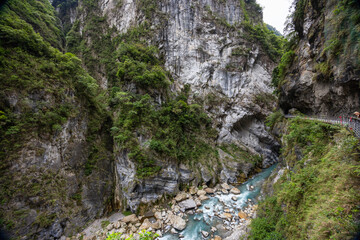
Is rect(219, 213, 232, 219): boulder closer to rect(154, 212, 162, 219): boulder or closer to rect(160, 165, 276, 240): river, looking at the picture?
rect(160, 165, 276, 240): river

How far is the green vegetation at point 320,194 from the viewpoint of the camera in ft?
9.92

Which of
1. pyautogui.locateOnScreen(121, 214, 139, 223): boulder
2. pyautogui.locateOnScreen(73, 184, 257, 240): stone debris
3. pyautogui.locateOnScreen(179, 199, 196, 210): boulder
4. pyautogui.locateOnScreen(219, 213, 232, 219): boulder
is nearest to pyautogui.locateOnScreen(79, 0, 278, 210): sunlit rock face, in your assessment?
pyautogui.locateOnScreen(73, 184, 257, 240): stone debris

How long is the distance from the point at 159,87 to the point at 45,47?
30.2 feet

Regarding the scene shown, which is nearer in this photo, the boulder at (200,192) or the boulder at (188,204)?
the boulder at (188,204)

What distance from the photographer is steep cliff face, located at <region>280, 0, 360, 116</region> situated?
496 centimetres

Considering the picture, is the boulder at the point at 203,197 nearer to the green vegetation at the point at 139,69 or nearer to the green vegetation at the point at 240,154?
the green vegetation at the point at 240,154

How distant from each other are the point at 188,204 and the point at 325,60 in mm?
12658

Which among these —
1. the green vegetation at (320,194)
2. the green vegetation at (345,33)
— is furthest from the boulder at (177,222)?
the green vegetation at (345,33)

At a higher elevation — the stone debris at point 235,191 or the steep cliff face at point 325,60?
the steep cliff face at point 325,60

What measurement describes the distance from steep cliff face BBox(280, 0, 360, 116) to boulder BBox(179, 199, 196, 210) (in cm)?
1087

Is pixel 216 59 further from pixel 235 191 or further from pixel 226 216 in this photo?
pixel 226 216

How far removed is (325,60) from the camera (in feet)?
21.8

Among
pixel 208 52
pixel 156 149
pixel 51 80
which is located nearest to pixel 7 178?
pixel 51 80

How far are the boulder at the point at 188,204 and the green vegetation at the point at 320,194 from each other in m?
5.18
